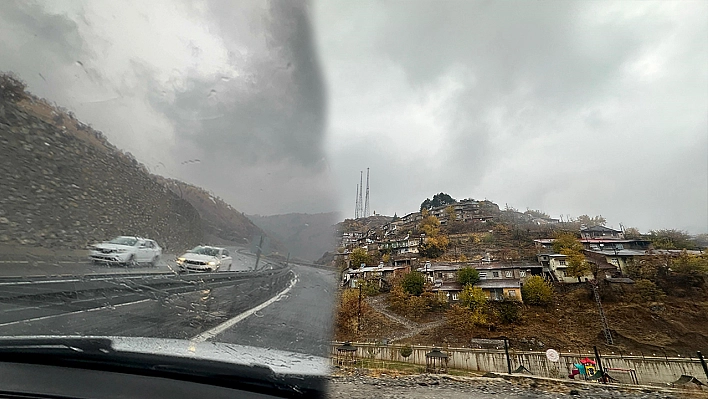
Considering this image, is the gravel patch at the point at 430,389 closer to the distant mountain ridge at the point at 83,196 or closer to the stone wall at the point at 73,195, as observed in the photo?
the distant mountain ridge at the point at 83,196

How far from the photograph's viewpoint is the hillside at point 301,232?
1.55 m

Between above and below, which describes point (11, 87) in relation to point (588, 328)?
below

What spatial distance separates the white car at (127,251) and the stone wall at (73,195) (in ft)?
0.11

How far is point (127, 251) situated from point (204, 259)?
28 centimetres

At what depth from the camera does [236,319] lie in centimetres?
134

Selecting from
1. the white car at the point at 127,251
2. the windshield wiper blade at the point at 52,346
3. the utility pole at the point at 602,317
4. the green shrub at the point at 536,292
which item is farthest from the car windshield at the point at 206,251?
the green shrub at the point at 536,292

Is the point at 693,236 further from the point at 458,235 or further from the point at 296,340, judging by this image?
the point at 296,340

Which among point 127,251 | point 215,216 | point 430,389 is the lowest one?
point 430,389

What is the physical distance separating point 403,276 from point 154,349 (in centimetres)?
1588

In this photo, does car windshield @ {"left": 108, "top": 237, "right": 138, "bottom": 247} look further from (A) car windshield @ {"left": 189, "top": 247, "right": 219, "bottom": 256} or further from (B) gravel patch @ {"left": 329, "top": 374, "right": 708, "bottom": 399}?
(B) gravel patch @ {"left": 329, "top": 374, "right": 708, "bottom": 399}

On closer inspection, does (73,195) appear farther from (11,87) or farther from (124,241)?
(11,87)

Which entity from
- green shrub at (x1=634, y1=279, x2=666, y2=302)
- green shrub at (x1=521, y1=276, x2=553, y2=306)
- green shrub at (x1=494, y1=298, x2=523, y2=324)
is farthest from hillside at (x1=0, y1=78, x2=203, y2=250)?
green shrub at (x1=634, y1=279, x2=666, y2=302)

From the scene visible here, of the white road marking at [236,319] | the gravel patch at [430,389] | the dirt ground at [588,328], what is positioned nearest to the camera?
the white road marking at [236,319]

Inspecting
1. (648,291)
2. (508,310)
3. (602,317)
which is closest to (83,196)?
(508,310)
